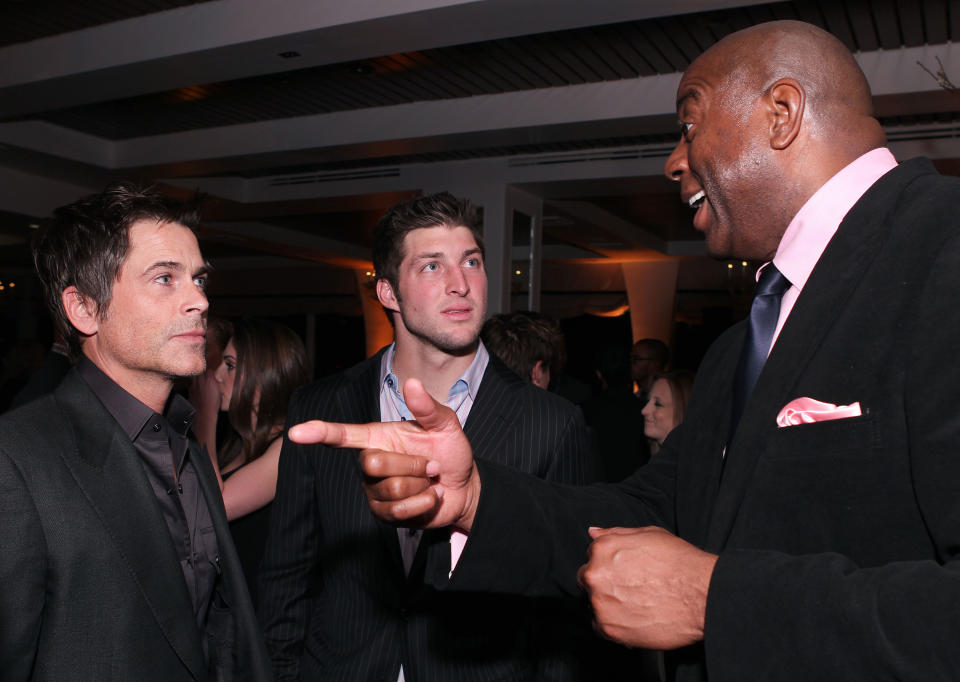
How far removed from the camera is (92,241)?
185 cm

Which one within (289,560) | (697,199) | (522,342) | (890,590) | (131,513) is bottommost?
(289,560)

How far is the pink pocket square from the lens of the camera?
3.15 feet

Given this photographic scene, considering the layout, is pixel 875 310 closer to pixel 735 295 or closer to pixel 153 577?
pixel 153 577

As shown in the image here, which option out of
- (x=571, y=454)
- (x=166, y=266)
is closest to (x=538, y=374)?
(x=571, y=454)

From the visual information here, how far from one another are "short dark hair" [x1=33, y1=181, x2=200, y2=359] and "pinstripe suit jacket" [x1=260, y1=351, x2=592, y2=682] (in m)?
0.64

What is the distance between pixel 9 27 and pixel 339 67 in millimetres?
2340

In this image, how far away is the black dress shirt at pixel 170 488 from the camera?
70.1 inches

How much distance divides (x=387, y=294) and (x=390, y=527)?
2.83 feet

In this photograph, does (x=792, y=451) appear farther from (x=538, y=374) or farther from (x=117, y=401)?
(x=538, y=374)

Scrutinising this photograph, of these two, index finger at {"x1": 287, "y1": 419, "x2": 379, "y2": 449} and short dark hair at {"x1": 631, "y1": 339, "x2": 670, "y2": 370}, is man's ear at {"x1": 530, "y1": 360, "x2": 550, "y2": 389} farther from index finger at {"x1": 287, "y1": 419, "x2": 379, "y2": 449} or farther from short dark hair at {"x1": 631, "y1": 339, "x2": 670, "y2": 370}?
short dark hair at {"x1": 631, "y1": 339, "x2": 670, "y2": 370}

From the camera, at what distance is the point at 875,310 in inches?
38.5

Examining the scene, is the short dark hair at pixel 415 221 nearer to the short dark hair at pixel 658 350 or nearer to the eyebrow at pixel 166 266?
the eyebrow at pixel 166 266

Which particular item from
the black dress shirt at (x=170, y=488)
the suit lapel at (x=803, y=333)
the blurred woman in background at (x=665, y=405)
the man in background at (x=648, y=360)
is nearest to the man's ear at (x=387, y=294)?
the black dress shirt at (x=170, y=488)

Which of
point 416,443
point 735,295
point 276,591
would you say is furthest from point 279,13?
point 735,295
